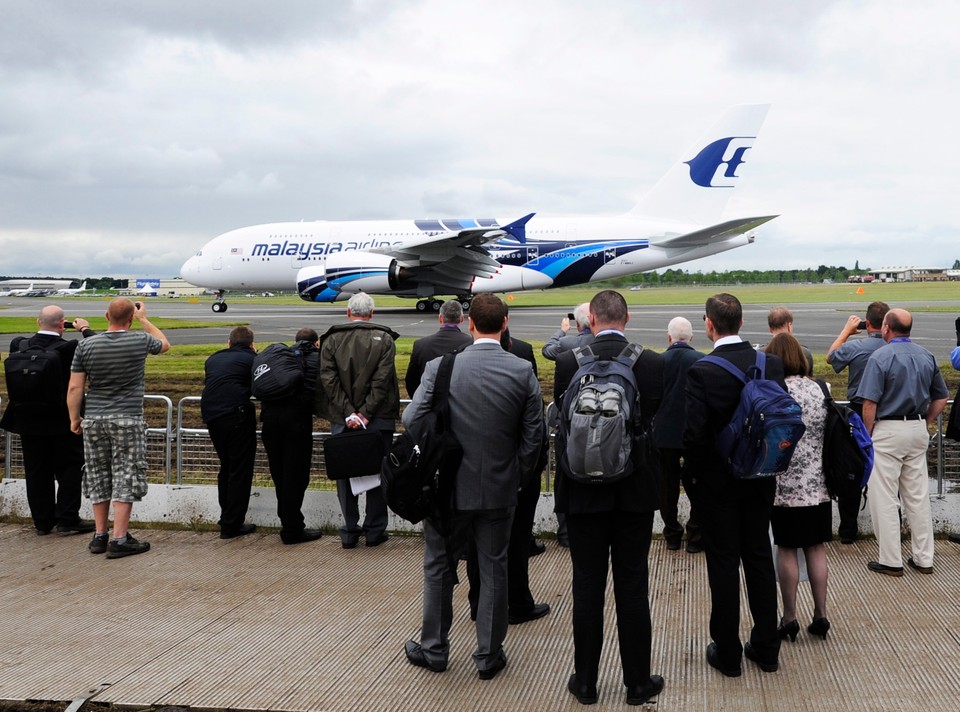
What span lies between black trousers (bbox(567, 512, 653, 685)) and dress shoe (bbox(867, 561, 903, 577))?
2485mm

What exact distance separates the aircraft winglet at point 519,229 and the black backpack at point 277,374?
2015 cm

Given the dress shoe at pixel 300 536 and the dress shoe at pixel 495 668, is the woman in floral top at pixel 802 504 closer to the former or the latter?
the dress shoe at pixel 495 668

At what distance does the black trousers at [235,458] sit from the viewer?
6.52 metres

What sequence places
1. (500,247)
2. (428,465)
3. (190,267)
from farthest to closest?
(190,267), (500,247), (428,465)

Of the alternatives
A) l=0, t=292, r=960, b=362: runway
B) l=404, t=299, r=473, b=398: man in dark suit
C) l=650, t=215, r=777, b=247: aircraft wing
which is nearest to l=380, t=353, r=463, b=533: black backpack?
l=404, t=299, r=473, b=398: man in dark suit

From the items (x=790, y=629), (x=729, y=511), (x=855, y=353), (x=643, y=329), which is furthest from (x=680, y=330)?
(x=643, y=329)

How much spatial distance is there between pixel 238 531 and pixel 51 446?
1788 millimetres

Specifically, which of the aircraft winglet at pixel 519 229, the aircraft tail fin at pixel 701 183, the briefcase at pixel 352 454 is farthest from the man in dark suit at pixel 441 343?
the aircraft tail fin at pixel 701 183

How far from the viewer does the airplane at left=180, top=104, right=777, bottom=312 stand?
87.7ft

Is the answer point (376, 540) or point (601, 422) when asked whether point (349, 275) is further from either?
point (601, 422)

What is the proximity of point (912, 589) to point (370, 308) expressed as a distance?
425cm

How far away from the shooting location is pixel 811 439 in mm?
4242

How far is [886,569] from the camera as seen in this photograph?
5.36 metres

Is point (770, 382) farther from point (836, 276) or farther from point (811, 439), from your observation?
point (836, 276)
